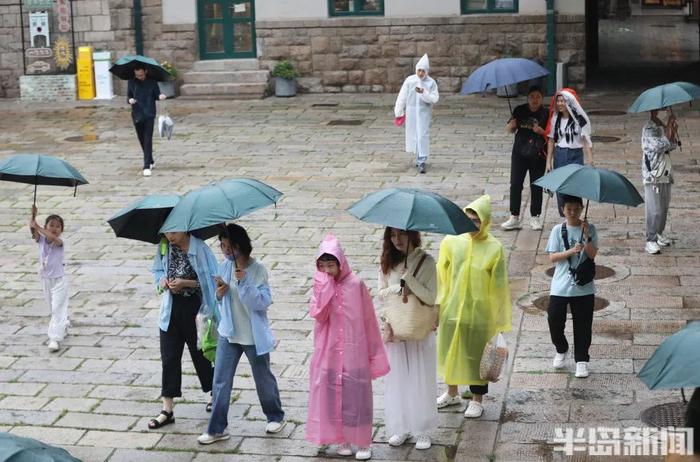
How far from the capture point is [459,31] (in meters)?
25.5

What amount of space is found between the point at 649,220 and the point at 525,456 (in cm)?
542

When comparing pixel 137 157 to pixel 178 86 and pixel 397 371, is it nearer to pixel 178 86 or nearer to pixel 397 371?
pixel 178 86

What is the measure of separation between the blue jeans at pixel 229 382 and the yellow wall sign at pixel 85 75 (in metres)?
18.6

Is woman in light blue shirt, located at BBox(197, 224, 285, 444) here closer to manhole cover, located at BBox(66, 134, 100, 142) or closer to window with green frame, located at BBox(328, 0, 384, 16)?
manhole cover, located at BBox(66, 134, 100, 142)

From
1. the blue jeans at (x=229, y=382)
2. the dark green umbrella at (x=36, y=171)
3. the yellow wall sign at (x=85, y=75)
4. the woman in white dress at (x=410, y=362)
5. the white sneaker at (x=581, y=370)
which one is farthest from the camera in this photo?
the yellow wall sign at (x=85, y=75)

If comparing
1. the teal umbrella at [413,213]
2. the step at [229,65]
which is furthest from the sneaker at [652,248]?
the step at [229,65]

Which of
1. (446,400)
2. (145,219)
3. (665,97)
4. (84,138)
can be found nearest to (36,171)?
(145,219)

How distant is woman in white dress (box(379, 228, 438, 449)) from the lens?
8547 mm

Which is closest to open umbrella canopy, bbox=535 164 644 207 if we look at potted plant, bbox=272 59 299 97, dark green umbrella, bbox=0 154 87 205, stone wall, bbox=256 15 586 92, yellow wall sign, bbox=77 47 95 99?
dark green umbrella, bbox=0 154 87 205

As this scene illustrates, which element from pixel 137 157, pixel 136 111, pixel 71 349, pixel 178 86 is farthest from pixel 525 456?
pixel 178 86

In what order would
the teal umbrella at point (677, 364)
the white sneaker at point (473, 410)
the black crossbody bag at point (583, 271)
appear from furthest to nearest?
the black crossbody bag at point (583, 271) → the white sneaker at point (473, 410) → the teal umbrella at point (677, 364)

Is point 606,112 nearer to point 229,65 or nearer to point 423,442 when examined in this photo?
point 229,65

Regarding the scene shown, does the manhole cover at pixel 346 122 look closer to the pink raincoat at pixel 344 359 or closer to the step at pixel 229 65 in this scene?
the step at pixel 229 65

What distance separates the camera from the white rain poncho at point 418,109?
58.4 ft
